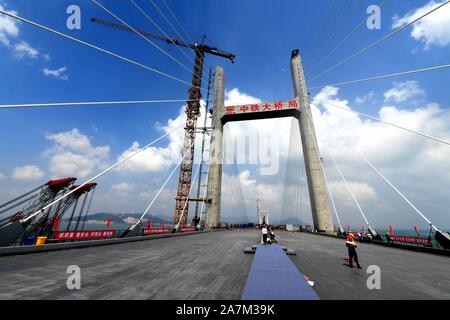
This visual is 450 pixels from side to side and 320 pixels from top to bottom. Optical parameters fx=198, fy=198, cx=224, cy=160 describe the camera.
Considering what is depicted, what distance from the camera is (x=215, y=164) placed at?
31.6m

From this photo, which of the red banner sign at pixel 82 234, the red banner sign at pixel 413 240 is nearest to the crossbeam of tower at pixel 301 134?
the red banner sign at pixel 413 240

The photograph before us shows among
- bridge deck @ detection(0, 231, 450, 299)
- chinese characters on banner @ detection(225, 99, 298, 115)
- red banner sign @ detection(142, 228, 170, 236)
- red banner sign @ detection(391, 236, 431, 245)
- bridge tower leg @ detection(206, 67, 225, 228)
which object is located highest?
chinese characters on banner @ detection(225, 99, 298, 115)

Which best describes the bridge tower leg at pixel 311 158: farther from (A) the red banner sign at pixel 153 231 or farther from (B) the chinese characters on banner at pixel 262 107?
(A) the red banner sign at pixel 153 231

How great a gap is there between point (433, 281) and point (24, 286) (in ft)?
37.0

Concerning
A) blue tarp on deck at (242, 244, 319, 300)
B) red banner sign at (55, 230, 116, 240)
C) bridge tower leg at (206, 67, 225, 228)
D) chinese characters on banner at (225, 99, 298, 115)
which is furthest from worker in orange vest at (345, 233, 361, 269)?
chinese characters on banner at (225, 99, 298, 115)

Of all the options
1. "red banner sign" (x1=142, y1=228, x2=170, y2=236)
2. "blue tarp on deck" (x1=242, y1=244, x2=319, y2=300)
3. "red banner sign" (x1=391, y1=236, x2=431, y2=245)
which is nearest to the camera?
"blue tarp on deck" (x1=242, y1=244, x2=319, y2=300)

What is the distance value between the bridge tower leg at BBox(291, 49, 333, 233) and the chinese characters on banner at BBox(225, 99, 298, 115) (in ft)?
4.43

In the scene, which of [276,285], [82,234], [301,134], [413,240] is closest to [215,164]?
[301,134]

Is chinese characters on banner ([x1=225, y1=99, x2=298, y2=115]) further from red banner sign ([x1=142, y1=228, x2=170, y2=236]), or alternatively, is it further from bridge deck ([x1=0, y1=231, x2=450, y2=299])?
bridge deck ([x1=0, y1=231, x2=450, y2=299])

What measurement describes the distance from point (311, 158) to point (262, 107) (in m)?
11.5

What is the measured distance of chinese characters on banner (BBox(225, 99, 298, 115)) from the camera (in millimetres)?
30969

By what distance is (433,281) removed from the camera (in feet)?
20.2
